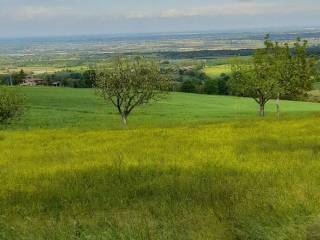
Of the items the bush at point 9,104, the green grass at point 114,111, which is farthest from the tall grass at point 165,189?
the bush at point 9,104

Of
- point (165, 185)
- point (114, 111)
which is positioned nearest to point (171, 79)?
point (114, 111)

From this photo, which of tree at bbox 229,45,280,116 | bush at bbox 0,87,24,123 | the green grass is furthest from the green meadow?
tree at bbox 229,45,280,116

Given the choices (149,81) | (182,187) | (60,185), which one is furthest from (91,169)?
(149,81)

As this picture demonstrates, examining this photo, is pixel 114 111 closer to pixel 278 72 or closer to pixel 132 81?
pixel 278 72

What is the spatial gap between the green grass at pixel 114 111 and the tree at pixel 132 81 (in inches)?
208

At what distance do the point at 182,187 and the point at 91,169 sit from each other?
12.9ft

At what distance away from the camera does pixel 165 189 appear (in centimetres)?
1225

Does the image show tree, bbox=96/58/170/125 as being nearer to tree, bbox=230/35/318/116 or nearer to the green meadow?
the green meadow

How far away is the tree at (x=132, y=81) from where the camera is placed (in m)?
40.4

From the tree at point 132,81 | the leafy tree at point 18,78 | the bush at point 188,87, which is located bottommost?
the bush at point 188,87

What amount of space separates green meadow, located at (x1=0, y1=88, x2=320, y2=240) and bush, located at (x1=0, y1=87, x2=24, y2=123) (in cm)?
2269

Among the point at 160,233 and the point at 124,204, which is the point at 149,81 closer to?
the point at 124,204

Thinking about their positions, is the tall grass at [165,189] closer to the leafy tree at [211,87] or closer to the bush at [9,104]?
the bush at [9,104]

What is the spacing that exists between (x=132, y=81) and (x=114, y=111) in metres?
28.2
